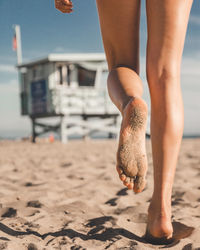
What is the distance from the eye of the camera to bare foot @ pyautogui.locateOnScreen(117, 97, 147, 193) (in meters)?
1.21

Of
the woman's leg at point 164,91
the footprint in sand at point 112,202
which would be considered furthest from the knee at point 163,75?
the footprint in sand at point 112,202

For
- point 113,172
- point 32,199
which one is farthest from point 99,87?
point 32,199

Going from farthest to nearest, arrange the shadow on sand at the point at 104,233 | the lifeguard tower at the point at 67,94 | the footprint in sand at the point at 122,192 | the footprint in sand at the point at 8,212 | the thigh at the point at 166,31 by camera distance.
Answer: the lifeguard tower at the point at 67,94
the footprint in sand at the point at 122,192
the footprint in sand at the point at 8,212
the shadow on sand at the point at 104,233
the thigh at the point at 166,31

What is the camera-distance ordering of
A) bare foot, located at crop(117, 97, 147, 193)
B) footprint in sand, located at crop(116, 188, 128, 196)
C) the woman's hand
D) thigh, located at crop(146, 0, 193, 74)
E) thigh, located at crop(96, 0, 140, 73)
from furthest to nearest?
footprint in sand, located at crop(116, 188, 128, 196), the woman's hand, thigh, located at crop(96, 0, 140, 73), thigh, located at crop(146, 0, 193, 74), bare foot, located at crop(117, 97, 147, 193)

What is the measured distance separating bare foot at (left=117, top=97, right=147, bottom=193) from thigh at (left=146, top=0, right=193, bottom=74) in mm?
271

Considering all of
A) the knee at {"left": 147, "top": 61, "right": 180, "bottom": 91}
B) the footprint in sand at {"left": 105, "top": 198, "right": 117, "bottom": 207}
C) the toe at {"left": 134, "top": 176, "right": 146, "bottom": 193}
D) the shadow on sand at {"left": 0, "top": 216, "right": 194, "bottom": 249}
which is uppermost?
the knee at {"left": 147, "top": 61, "right": 180, "bottom": 91}

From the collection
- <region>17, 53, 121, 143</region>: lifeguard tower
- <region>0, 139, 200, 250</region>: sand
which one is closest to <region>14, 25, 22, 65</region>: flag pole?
<region>17, 53, 121, 143</region>: lifeguard tower

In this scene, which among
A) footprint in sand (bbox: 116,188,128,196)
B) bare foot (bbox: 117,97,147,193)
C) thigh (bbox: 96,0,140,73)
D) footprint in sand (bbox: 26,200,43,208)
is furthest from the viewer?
footprint in sand (bbox: 116,188,128,196)

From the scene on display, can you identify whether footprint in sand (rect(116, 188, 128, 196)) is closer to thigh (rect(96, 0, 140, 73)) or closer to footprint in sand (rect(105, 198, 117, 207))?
footprint in sand (rect(105, 198, 117, 207))

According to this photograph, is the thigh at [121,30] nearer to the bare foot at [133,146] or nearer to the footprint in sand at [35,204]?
the bare foot at [133,146]

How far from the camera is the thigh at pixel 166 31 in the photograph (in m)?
1.33

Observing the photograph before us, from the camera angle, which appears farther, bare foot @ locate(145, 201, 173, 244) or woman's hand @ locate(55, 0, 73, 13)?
woman's hand @ locate(55, 0, 73, 13)

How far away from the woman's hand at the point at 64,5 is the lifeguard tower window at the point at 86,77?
509 inches

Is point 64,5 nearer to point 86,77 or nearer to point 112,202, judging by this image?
point 112,202
